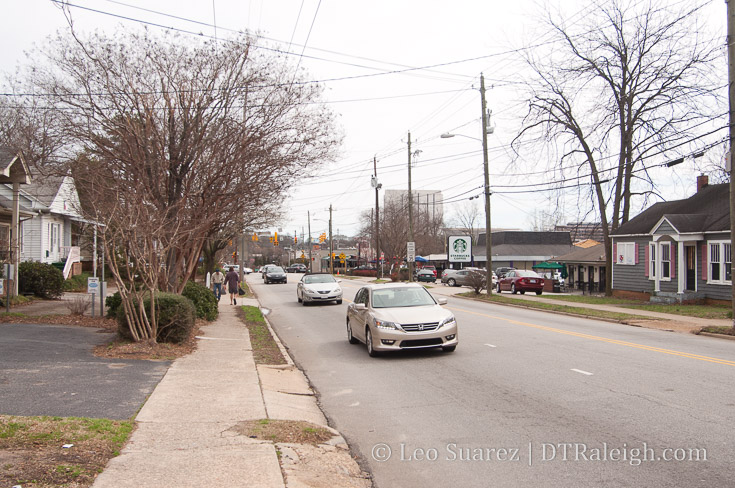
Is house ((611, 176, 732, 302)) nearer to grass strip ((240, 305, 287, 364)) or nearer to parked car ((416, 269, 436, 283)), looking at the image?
grass strip ((240, 305, 287, 364))

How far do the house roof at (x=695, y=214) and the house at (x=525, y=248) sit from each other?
Result: 32.3m

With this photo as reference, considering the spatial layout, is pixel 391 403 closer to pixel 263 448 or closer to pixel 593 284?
pixel 263 448

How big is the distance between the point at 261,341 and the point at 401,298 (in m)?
3.99

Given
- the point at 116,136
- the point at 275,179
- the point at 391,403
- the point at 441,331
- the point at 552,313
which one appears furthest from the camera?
the point at 552,313

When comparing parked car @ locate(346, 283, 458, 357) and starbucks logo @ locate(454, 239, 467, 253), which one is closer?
parked car @ locate(346, 283, 458, 357)

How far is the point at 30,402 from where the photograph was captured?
22.3 feet

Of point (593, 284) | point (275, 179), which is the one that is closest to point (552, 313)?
point (275, 179)

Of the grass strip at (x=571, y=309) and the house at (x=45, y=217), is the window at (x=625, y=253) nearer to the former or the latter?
the grass strip at (x=571, y=309)

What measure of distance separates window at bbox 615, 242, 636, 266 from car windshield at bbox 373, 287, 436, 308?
22.1 metres

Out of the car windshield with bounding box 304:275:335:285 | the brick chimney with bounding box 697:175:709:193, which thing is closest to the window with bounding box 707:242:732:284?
the brick chimney with bounding box 697:175:709:193

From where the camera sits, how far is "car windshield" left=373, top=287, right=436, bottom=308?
40.3ft

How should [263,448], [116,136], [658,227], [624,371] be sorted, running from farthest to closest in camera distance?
1. [658,227]
2. [116,136]
3. [624,371]
4. [263,448]

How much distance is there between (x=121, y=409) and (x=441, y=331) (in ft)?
20.1

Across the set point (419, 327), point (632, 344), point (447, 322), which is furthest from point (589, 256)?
point (419, 327)
